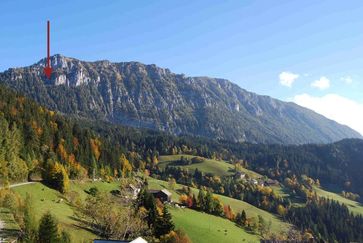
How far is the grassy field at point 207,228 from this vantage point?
434 ft

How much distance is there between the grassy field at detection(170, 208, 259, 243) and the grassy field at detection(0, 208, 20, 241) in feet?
189

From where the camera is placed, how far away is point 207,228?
14262 centimetres

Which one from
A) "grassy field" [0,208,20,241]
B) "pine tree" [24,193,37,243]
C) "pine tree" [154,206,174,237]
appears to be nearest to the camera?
"pine tree" [24,193,37,243]

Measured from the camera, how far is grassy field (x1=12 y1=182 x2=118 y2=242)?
90.8 m

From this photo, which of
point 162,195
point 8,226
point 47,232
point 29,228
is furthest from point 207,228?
point 47,232

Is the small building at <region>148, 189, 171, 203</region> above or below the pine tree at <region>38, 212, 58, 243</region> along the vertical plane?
below

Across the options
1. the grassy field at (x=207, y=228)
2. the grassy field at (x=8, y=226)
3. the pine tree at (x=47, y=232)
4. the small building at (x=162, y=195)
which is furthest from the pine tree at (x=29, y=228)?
the small building at (x=162, y=195)

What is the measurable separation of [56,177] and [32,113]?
63.2 metres

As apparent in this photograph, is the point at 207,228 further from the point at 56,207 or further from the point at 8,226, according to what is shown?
the point at 8,226

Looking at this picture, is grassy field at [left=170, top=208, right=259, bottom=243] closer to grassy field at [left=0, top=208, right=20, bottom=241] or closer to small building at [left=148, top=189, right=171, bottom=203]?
small building at [left=148, top=189, right=171, bottom=203]

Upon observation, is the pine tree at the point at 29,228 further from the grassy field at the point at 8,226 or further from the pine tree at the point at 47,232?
the grassy field at the point at 8,226

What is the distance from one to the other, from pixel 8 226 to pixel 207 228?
254 ft

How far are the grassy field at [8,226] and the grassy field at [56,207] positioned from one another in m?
6.13

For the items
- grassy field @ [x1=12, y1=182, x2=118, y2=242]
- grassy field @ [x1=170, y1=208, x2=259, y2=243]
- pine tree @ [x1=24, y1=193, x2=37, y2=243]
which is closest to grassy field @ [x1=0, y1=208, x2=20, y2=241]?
pine tree @ [x1=24, y1=193, x2=37, y2=243]
